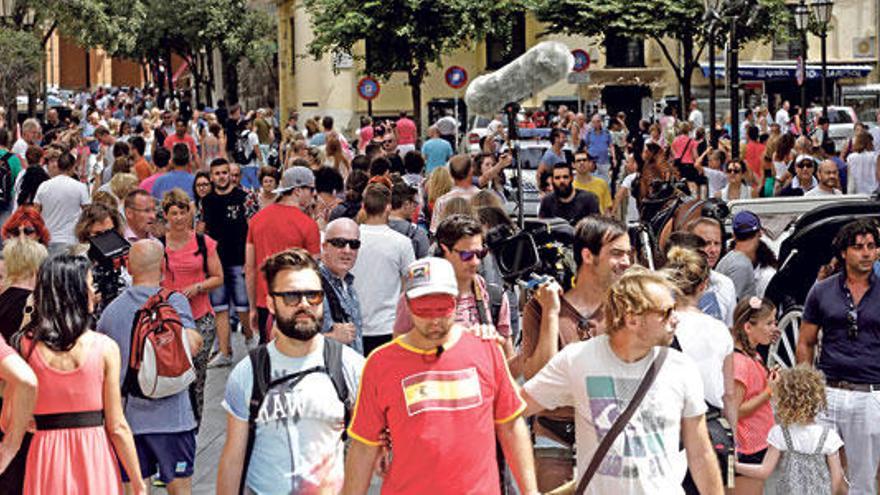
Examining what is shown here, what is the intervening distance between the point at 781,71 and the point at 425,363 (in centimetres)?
4958

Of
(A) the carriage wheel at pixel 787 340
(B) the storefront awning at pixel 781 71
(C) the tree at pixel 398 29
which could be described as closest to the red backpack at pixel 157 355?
(A) the carriage wheel at pixel 787 340

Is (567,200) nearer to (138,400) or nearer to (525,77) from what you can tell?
(525,77)

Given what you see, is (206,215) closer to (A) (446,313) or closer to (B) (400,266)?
(B) (400,266)

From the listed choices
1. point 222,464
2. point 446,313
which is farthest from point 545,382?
point 222,464

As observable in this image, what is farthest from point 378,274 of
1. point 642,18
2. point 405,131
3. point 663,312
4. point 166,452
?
point 642,18

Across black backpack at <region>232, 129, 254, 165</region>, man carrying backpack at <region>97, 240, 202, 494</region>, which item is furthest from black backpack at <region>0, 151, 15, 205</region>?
man carrying backpack at <region>97, 240, 202, 494</region>

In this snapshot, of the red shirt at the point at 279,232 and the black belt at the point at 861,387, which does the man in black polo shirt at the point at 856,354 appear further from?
the red shirt at the point at 279,232

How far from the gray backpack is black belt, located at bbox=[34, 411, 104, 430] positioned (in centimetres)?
357

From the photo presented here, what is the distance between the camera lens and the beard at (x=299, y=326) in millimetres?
6352

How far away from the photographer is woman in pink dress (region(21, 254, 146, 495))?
6988 millimetres

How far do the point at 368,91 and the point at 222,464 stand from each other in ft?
82.7

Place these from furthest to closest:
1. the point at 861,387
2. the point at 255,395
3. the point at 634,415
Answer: the point at 861,387 → the point at 255,395 → the point at 634,415

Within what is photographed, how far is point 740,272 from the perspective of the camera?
1084 cm

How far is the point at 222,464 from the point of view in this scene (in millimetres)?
6379
